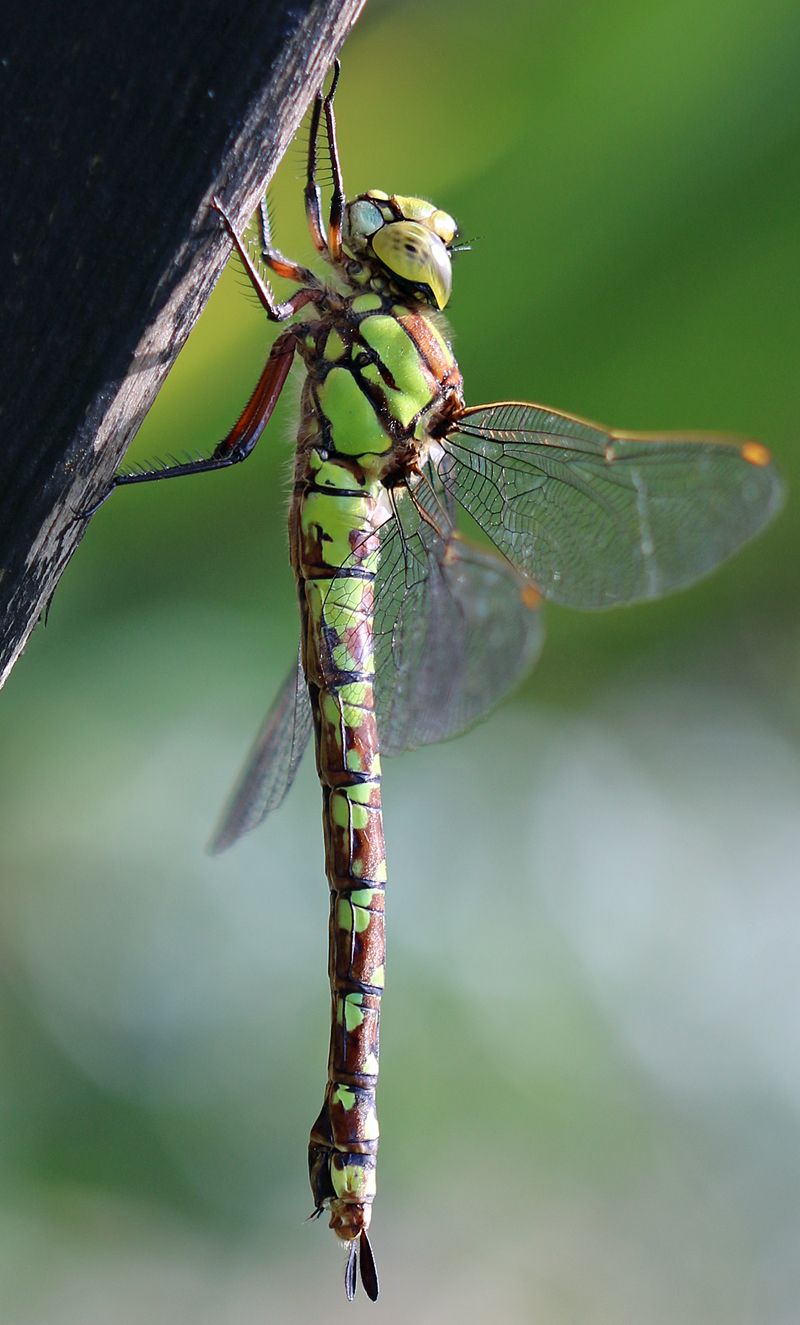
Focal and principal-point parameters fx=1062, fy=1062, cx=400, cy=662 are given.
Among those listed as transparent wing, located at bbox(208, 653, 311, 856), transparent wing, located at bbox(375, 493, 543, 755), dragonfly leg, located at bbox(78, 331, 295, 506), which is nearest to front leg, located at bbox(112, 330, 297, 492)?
dragonfly leg, located at bbox(78, 331, 295, 506)

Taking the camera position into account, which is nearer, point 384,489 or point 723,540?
point 384,489

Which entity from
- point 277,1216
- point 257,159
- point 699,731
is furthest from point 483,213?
point 277,1216

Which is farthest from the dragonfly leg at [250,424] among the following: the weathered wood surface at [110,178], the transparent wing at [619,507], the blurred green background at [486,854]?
the blurred green background at [486,854]

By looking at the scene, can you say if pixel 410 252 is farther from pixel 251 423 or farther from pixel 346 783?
pixel 346 783

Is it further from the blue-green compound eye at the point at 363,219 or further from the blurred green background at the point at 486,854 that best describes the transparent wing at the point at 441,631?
the blurred green background at the point at 486,854

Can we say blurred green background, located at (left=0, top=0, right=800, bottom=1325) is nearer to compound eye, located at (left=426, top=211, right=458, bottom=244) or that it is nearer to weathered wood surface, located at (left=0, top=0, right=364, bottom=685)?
compound eye, located at (left=426, top=211, right=458, bottom=244)

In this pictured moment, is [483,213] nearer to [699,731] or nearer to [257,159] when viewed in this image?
[699,731]
